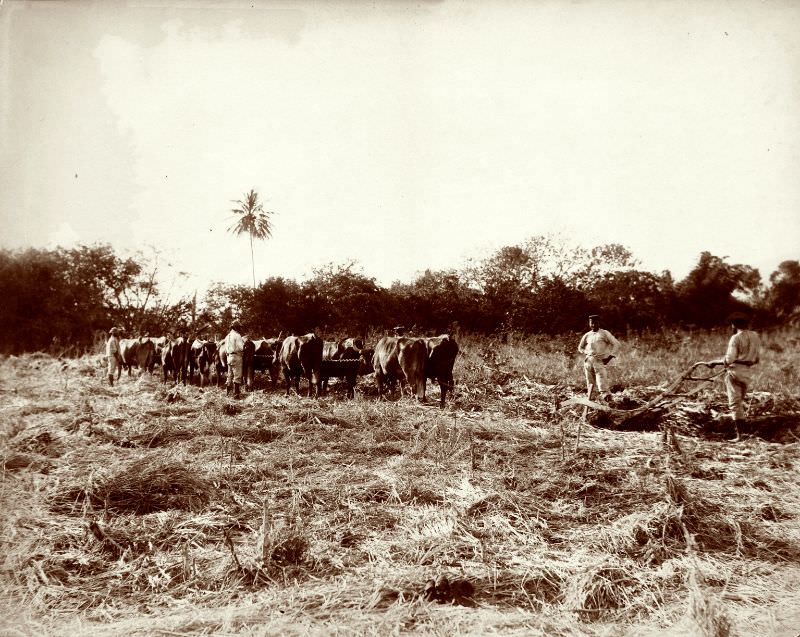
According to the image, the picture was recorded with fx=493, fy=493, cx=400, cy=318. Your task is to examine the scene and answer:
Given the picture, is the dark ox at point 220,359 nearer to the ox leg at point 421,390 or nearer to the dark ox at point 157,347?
the dark ox at point 157,347

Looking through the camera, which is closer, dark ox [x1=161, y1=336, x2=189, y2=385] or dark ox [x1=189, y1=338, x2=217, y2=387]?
dark ox [x1=189, y1=338, x2=217, y2=387]

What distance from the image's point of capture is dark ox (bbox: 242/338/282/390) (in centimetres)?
1247

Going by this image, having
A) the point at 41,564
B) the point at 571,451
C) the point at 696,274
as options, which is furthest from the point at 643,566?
the point at 696,274

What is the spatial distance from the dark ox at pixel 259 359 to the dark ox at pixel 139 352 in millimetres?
4193

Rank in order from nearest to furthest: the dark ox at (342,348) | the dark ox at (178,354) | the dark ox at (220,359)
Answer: the dark ox at (342,348), the dark ox at (220,359), the dark ox at (178,354)

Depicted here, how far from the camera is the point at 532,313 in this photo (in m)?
23.3

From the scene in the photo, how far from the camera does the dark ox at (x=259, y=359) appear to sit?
12.5 m

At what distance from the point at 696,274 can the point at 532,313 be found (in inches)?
392

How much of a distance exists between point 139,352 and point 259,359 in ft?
17.9

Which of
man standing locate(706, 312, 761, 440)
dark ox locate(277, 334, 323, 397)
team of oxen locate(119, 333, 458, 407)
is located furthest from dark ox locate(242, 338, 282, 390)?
man standing locate(706, 312, 761, 440)

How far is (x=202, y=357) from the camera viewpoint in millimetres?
14523

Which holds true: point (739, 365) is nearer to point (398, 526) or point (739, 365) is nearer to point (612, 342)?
point (612, 342)

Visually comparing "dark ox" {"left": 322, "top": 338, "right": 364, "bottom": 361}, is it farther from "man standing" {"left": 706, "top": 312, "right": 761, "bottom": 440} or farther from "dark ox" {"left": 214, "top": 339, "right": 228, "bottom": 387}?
"man standing" {"left": 706, "top": 312, "right": 761, "bottom": 440}

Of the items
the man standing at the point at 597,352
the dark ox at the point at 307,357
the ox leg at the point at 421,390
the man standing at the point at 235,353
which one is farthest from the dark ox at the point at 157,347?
the man standing at the point at 597,352
